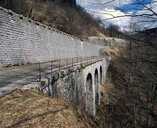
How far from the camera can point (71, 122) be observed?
775 centimetres

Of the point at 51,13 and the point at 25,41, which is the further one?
the point at 51,13

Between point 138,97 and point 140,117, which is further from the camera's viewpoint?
point 138,97

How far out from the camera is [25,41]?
20438mm

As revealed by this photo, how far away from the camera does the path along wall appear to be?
17.1 meters

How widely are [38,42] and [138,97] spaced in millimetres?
13470

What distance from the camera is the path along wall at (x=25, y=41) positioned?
17.1 metres

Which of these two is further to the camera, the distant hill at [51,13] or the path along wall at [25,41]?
the distant hill at [51,13]

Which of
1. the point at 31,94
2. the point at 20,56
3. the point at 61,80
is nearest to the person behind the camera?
the point at 31,94

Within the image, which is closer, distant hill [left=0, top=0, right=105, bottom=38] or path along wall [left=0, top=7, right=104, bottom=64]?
path along wall [left=0, top=7, right=104, bottom=64]

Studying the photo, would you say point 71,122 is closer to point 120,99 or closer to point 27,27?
point 27,27

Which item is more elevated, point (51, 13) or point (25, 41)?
point (51, 13)

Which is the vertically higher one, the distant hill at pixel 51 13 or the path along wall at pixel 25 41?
the distant hill at pixel 51 13

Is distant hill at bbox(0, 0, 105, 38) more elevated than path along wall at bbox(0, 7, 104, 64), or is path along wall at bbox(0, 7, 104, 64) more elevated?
distant hill at bbox(0, 0, 105, 38)

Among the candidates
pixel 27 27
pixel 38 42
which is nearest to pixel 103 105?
pixel 38 42
